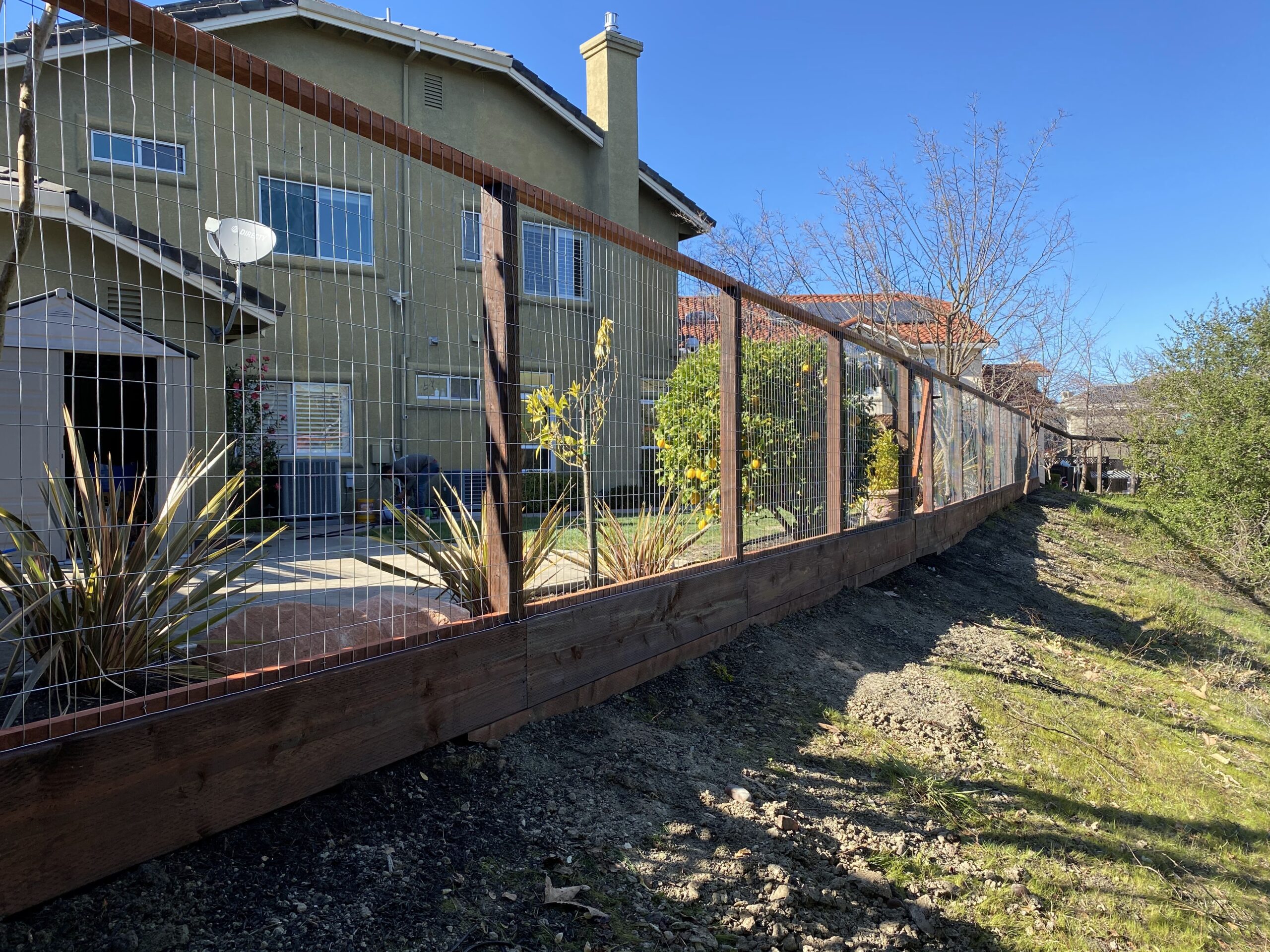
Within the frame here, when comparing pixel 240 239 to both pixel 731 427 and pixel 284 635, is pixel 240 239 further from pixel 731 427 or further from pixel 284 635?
pixel 731 427

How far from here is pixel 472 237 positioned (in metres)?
3.60

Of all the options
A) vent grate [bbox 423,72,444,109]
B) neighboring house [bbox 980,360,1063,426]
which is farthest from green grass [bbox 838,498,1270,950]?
vent grate [bbox 423,72,444,109]

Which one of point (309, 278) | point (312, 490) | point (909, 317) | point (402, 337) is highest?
point (909, 317)

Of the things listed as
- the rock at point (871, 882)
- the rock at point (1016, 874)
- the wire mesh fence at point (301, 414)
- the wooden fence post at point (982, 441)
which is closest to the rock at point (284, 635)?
the wire mesh fence at point (301, 414)

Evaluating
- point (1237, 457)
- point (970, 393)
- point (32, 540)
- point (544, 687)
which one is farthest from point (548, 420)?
point (1237, 457)

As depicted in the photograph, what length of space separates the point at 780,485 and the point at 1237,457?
14611mm

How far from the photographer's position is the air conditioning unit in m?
2.71

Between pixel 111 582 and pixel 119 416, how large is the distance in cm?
131

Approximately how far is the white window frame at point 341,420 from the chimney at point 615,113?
45.3ft

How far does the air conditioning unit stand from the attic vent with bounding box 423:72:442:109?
1302cm

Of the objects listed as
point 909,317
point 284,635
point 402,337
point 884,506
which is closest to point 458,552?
point 284,635

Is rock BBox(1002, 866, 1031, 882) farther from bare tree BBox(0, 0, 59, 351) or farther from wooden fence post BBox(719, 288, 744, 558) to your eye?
bare tree BBox(0, 0, 59, 351)

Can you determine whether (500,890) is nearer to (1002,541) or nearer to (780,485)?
(780,485)

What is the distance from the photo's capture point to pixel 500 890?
8.26ft
